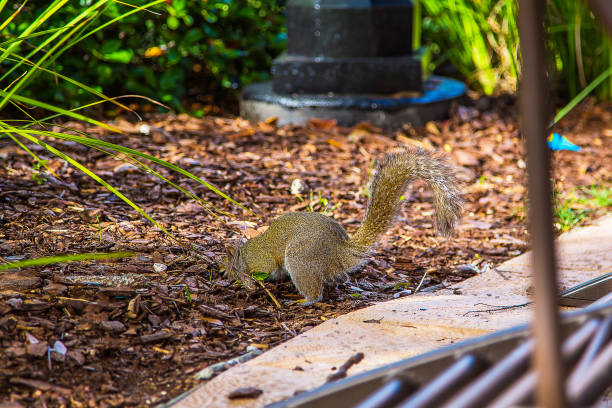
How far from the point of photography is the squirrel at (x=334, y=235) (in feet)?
10.1

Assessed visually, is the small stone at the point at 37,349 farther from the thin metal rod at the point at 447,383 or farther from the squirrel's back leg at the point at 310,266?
the thin metal rod at the point at 447,383

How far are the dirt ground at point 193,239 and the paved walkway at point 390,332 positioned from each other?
17cm

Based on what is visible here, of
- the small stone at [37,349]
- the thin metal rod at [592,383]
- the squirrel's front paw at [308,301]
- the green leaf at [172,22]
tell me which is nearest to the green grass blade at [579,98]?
the squirrel's front paw at [308,301]

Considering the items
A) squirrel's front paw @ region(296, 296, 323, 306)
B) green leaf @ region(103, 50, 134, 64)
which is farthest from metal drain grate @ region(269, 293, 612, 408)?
green leaf @ region(103, 50, 134, 64)

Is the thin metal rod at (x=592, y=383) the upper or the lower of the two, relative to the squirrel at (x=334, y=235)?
upper

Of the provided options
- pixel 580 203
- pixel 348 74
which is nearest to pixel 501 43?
pixel 348 74

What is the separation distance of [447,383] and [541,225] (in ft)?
1.73

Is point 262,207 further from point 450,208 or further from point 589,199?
point 589,199

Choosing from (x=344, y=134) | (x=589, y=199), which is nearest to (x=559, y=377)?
(x=589, y=199)

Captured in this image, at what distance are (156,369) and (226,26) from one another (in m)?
4.60

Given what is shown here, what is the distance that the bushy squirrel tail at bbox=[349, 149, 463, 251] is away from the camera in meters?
3.05

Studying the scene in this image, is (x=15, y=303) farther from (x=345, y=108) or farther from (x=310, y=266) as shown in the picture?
(x=345, y=108)

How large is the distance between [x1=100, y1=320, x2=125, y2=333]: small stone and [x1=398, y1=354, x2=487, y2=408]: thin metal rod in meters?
1.32

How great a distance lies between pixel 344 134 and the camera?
18.2ft
